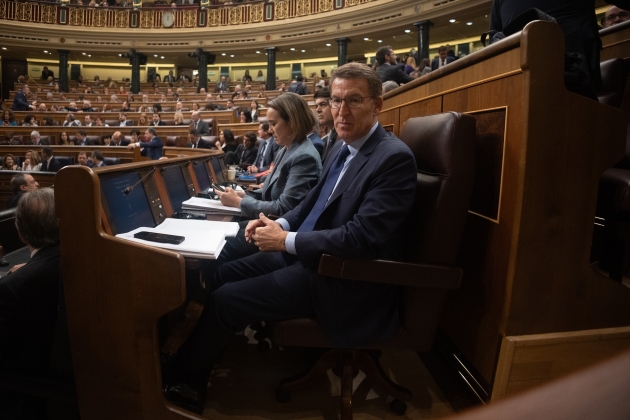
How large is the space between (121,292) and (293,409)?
695 millimetres

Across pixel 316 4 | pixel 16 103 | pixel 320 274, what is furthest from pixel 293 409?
pixel 316 4

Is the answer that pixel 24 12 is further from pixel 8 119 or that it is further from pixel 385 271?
pixel 385 271

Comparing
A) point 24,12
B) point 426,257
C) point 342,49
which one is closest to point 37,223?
point 426,257

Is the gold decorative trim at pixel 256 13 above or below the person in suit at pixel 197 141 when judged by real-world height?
above

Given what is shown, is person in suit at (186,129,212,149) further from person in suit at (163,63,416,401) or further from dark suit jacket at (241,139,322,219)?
person in suit at (163,63,416,401)

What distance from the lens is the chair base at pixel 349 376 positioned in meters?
1.32

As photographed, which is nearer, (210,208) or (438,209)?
(438,209)

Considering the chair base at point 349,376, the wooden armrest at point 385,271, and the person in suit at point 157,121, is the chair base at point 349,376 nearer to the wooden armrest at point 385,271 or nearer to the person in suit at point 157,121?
the wooden armrest at point 385,271

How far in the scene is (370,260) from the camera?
44.5 inches

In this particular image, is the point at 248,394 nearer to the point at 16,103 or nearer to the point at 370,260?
the point at 370,260

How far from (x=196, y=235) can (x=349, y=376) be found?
64cm

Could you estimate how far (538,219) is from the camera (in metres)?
1.10

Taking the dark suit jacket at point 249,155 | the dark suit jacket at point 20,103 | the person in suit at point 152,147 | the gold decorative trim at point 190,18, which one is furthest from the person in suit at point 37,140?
the gold decorative trim at point 190,18

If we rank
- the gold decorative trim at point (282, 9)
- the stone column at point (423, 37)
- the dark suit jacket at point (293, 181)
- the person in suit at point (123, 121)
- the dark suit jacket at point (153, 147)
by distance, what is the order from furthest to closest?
the gold decorative trim at point (282, 9) < the stone column at point (423, 37) < the person in suit at point (123, 121) < the dark suit jacket at point (153, 147) < the dark suit jacket at point (293, 181)
